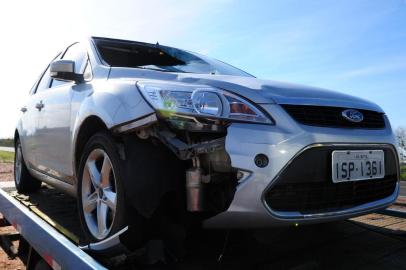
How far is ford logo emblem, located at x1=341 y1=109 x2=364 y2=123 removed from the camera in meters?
2.57

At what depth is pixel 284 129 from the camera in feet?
7.33

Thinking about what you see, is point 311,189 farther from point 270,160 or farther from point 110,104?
point 110,104

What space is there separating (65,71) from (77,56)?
589 millimetres

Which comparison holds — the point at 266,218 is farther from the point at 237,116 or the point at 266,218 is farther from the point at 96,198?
the point at 96,198

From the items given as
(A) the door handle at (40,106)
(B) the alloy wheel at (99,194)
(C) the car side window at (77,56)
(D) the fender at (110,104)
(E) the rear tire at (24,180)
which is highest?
(C) the car side window at (77,56)

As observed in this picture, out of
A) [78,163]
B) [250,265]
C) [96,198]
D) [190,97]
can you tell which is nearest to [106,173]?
[96,198]

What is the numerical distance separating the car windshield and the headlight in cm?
78

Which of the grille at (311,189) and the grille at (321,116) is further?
the grille at (321,116)

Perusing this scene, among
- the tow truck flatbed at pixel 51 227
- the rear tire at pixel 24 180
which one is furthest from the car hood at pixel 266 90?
the rear tire at pixel 24 180

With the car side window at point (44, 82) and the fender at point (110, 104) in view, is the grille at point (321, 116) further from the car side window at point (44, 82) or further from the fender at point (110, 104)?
the car side window at point (44, 82)

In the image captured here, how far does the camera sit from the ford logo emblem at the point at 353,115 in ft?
8.42

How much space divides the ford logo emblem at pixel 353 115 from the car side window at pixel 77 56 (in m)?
2.03

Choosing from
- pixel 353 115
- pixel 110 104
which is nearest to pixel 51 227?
pixel 110 104

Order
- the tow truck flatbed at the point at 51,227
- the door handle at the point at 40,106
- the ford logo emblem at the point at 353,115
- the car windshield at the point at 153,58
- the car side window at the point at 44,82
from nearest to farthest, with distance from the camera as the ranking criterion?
the tow truck flatbed at the point at 51,227 < the ford logo emblem at the point at 353,115 < the car windshield at the point at 153,58 < the door handle at the point at 40,106 < the car side window at the point at 44,82
